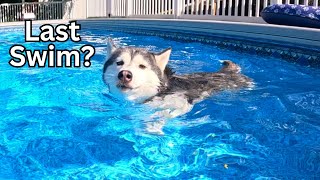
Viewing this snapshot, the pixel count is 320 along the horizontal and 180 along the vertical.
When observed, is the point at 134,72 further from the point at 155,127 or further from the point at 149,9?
the point at 149,9

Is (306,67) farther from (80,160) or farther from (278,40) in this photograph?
(80,160)

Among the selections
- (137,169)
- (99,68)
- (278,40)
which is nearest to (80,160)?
(137,169)

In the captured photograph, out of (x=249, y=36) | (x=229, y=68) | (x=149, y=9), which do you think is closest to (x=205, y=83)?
(x=229, y=68)

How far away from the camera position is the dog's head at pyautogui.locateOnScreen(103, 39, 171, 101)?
3006 mm

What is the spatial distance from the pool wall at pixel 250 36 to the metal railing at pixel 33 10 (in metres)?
8.83

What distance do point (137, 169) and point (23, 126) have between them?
1268mm

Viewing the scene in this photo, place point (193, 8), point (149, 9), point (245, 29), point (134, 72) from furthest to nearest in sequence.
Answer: point (149, 9) → point (193, 8) → point (245, 29) → point (134, 72)

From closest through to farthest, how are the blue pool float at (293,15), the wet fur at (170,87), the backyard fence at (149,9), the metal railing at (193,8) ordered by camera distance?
the wet fur at (170,87)
the blue pool float at (293,15)
the metal railing at (193,8)
the backyard fence at (149,9)

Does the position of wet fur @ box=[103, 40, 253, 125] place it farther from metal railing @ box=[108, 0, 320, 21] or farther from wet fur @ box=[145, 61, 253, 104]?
metal railing @ box=[108, 0, 320, 21]

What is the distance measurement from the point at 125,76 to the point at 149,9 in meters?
9.95

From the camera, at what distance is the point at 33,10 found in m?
18.7

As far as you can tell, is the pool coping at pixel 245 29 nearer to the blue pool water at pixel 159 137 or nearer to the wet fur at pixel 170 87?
the blue pool water at pixel 159 137

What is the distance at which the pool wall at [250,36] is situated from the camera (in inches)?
228

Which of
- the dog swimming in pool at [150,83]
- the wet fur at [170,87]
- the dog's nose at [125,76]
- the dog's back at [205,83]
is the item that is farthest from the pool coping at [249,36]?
the dog's nose at [125,76]
